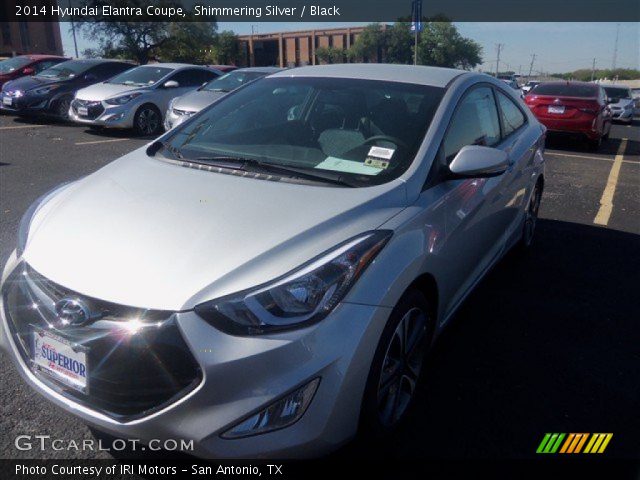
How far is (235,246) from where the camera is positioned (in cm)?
212

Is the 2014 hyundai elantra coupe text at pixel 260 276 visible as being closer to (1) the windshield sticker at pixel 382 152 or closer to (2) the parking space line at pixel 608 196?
(1) the windshield sticker at pixel 382 152

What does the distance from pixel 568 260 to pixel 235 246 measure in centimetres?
365

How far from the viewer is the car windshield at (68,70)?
43.5 feet

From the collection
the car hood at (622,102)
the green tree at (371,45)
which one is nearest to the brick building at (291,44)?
the green tree at (371,45)

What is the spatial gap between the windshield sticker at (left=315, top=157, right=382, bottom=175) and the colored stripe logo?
57.4 inches

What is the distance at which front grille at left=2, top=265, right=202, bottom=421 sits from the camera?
1.85 m

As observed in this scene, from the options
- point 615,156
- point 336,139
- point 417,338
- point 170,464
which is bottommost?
point 615,156

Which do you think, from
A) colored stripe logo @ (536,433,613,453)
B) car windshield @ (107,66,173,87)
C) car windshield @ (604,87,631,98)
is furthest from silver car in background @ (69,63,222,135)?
car windshield @ (604,87,631,98)

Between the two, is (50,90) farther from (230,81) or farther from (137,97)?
(230,81)

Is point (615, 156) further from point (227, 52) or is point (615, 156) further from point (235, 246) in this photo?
point (227, 52)

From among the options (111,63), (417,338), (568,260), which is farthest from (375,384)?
(111,63)

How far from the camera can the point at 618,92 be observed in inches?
800

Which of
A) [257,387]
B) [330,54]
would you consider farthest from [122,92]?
[330,54]

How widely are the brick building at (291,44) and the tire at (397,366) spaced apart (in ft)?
262
